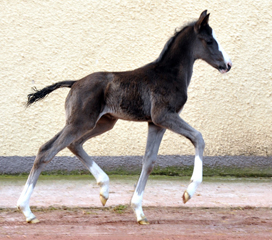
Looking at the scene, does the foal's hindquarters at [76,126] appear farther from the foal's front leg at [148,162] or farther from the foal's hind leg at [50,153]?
the foal's front leg at [148,162]

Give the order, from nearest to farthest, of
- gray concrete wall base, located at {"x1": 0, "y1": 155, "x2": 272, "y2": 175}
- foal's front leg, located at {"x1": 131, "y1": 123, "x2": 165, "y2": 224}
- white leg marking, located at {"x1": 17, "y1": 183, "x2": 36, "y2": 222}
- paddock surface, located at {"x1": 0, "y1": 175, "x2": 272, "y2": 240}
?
1. paddock surface, located at {"x1": 0, "y1": 175, "x2": 272, "y2": 240}
2. white leg marking, located at {"x1": 17, "y1": 183, "x2": 36, "y2": 222}
3. foal's front leg, located at {"x1": 131, "y1": 123, "x2": 165, "y2": 224}
4. gray concrete wall base, located at {"x1": 0, "y1": 155, "x2": 272, "y2": 175}

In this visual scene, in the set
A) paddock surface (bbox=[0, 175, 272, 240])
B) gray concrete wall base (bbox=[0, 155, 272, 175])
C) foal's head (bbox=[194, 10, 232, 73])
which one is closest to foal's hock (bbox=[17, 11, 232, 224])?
foal's head (bbox=[194, 10, 232, 73])

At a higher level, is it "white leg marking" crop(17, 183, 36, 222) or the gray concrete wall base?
"white leg marking" crop(17, 183, 36, 222)

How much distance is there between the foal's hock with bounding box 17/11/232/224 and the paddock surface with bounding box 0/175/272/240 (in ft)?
0.92

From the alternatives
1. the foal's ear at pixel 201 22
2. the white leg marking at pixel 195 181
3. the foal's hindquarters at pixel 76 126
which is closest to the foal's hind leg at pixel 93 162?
the foal's hindquarters at pixel 76 126

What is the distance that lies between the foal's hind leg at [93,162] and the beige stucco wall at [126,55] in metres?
2.11

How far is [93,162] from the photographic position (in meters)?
4.54

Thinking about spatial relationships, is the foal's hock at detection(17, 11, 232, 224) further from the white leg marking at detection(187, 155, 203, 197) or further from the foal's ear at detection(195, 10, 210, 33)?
the white leg marking at detection(187, 155, 203, 197)

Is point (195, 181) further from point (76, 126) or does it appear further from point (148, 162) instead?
point (76, 126)

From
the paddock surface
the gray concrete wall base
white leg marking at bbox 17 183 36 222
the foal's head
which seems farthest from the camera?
the gray concrete wall base

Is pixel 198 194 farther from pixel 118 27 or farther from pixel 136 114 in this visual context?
pixel 118 27

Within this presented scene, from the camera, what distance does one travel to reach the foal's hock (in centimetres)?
413

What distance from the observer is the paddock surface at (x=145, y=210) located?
381 centimetres

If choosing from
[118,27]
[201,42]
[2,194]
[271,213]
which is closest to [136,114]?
[201,42]
